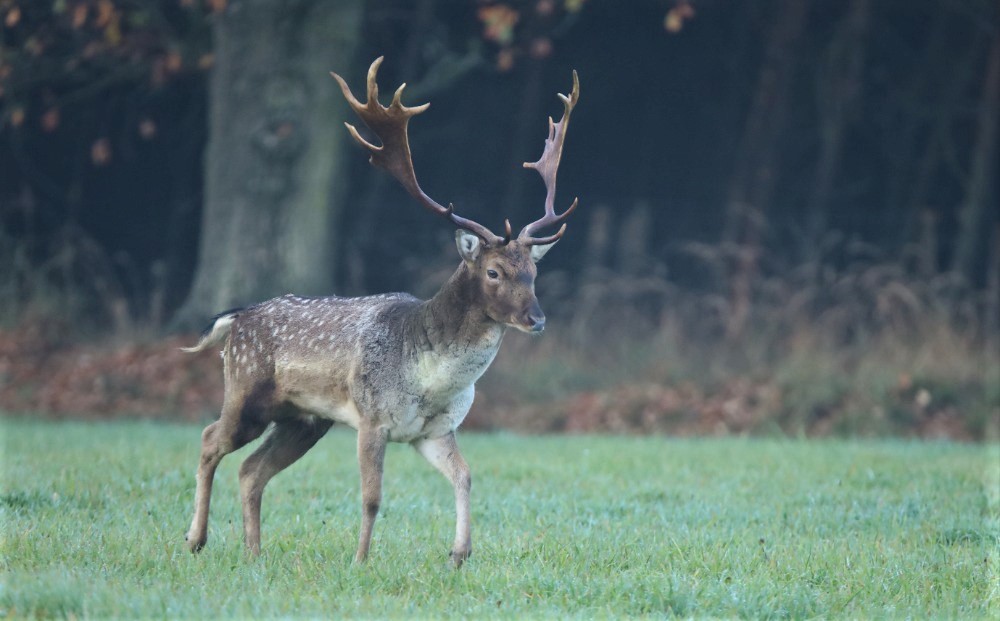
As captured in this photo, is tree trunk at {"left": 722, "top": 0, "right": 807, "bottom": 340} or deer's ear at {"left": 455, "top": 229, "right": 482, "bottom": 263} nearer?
deer's ear at {"left": 455, "top": 229, "right": 482, "bottom": 263}

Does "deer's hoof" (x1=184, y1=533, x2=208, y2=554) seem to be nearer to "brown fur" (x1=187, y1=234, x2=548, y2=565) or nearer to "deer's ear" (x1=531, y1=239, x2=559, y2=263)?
"brown fur" (x1=187, y1=234, x2=548, y2=565)

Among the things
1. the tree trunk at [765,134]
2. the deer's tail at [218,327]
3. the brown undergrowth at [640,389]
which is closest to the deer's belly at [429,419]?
the deer's tail at [218,327]

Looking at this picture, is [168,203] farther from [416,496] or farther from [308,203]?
[416,496]

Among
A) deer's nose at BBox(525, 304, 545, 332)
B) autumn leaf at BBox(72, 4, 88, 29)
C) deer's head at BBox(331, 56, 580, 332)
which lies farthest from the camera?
autumn leaf at BBox(72, 4, 88, 29)

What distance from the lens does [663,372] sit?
13898mm

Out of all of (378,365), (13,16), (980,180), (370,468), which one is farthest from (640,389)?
(370,468)

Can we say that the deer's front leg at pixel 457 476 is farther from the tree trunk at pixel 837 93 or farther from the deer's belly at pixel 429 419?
the tree trunk at pixel 837 93

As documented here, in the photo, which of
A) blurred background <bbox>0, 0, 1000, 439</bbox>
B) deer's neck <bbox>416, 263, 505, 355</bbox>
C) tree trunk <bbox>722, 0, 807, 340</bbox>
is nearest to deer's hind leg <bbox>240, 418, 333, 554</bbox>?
deer's neck <bbox>416, 263, 505, 355</bbox>

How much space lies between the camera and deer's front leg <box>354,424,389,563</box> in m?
6.23

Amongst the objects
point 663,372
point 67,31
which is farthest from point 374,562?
point 67,31

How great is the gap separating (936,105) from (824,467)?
1030 cm

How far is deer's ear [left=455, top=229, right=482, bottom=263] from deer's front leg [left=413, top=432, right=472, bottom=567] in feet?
2.79

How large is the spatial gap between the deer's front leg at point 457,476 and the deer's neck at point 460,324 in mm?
458

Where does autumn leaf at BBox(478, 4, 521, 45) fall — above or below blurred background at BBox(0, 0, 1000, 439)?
above
